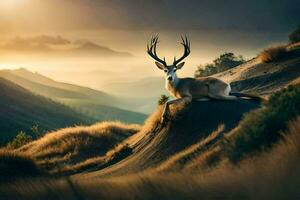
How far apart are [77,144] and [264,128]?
1949 centimetres

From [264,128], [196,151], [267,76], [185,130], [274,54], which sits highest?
[274,54]

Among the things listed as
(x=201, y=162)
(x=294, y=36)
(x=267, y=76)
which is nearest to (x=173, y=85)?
(x=267, y=76)

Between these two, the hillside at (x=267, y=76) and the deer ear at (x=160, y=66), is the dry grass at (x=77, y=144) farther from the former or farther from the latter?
the hillside at (x=267, y=76)

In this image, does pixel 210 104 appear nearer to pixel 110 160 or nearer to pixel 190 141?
pixel 190 141

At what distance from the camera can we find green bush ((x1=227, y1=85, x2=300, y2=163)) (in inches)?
436

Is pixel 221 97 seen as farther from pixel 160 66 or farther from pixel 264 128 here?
pixel 264 128

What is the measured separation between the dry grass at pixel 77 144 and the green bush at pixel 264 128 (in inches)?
581

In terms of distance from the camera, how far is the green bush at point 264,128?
11.1 metres

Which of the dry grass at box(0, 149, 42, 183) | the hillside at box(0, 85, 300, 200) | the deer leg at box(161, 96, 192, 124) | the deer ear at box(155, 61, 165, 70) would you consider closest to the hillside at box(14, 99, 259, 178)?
the hillside at box(0, 85, 300, 200)

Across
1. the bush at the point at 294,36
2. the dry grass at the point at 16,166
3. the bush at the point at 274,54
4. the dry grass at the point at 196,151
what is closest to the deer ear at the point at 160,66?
the dry grass at the point at 196,151

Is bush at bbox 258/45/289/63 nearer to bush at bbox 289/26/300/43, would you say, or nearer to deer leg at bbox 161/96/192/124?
bush at bbox 289/26/300/43

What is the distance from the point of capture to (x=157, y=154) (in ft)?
70.0

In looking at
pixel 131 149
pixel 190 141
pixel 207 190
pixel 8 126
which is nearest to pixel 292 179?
pixel 207 190

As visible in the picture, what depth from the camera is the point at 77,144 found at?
30.0 meters
